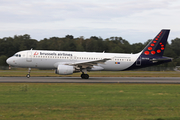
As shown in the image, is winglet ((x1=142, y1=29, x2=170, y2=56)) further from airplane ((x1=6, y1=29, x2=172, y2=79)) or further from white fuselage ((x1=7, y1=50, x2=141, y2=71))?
white fuselage ((x1=7, y1=50, x2=141, y2=71))

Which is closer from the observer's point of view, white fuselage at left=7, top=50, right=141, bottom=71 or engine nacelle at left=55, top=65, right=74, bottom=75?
engine nacelle at left=55, top=65, right=74, bottom=75

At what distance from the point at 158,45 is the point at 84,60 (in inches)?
431

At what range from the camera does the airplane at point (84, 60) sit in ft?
96.9

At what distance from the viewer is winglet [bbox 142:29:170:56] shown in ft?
110

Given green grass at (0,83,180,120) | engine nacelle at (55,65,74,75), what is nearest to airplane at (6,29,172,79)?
engine nacelle at (55,65,74,75)

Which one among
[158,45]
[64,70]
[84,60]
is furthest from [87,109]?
[158,45]

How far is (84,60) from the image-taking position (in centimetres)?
3120

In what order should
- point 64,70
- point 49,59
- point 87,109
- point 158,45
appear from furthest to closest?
point 158,45, point 49,59, point 64,70, point 87,109

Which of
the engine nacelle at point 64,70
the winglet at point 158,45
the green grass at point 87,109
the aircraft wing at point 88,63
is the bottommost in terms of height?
the green grass at point 87,109

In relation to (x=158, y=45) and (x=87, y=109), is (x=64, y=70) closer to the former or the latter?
(x=158, y=45)

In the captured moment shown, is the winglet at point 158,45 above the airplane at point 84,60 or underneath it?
above

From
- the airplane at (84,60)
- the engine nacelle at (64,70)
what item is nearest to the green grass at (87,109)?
the engine nacelle at (64,70)

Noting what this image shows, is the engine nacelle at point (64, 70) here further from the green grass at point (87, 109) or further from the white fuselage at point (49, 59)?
the green grass at point (87, 109)

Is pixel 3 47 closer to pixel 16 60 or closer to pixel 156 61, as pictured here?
pixel 16 60
